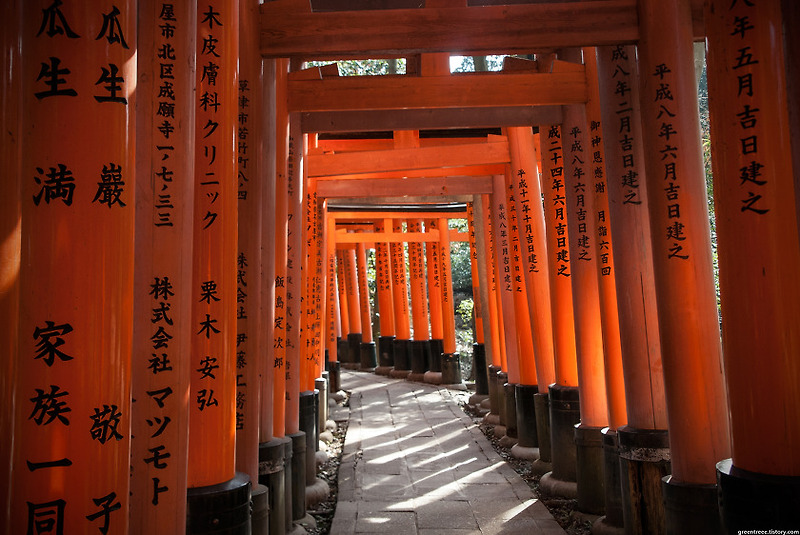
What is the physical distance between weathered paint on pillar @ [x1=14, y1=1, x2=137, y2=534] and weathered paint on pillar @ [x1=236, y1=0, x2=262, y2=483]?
167 centimetres

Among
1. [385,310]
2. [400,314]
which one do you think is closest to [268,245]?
[400,314]

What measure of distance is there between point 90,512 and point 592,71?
15.6ft

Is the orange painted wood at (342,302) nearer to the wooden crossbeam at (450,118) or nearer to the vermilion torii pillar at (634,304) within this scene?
the wooden crossbeam at (450,118)

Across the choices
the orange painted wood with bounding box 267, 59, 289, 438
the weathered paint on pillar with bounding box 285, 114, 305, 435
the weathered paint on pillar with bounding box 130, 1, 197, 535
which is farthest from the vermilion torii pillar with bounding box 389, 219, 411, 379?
the weathered paint on pillar with bounding box 130, 1, 197, 535

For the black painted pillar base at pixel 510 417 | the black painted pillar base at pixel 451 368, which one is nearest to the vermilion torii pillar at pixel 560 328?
the black painted pillar base at pixel 510 417

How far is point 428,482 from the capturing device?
6578mm

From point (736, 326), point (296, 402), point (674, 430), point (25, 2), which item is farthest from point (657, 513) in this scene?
point (25, 2)

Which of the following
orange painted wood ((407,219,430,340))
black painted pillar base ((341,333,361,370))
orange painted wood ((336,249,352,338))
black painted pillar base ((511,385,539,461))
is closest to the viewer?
black painted pillar base ((511,385,539,461))

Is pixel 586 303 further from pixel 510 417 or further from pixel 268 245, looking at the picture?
pixel 510 417

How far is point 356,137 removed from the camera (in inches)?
381

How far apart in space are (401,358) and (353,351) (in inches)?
122

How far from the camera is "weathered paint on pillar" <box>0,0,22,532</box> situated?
1.91 meters

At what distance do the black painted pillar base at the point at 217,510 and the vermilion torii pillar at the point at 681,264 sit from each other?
228cm

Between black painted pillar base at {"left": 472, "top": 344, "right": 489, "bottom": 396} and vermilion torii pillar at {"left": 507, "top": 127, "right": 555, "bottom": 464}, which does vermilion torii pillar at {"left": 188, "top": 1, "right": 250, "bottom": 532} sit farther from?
black painted pillar base at {"left": 472, "top": 344, "right": 489, "bottom": 396}
